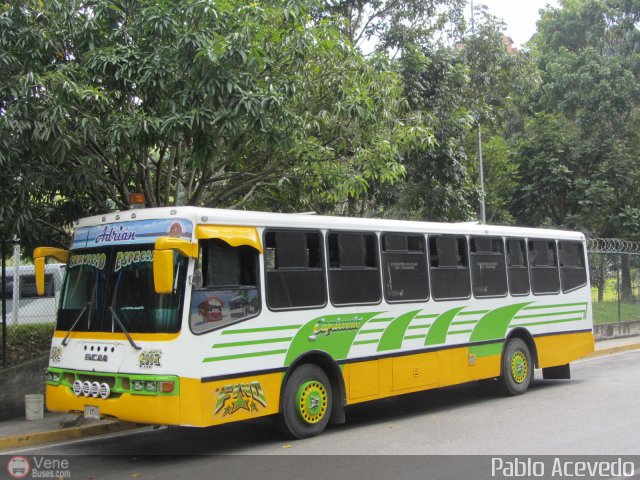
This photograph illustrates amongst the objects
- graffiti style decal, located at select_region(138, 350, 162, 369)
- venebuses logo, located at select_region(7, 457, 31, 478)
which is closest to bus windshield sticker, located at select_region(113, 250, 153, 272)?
graffiti style decal, located at select_region(138, 350, 162, 369)

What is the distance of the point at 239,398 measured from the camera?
7.97 metres

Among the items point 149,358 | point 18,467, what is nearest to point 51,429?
point 18,467

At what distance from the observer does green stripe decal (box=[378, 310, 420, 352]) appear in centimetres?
984

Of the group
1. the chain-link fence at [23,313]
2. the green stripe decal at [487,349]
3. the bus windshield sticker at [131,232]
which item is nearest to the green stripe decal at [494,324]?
the green stripe decal at [487,349]

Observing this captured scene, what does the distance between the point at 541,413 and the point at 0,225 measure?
8417mm

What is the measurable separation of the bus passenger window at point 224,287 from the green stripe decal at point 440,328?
10.9 feet

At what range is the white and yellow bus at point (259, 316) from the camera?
7.61 metres

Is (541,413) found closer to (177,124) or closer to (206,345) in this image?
(206,345)

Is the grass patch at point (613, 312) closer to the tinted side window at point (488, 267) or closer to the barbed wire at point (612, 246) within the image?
the barbed wire at point (612, 246)

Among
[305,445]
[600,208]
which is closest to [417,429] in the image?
[305,445]

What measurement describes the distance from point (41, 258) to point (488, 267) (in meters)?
7.01

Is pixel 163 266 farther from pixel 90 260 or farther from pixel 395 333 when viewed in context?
pixel 395 333

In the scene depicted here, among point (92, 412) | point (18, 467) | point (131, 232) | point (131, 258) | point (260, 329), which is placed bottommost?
point (18, 467)

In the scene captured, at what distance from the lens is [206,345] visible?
303 inches
